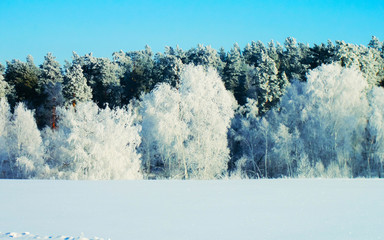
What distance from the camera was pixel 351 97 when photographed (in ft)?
110

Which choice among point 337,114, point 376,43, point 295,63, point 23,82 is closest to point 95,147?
point 337,114

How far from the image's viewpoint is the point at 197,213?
819cm

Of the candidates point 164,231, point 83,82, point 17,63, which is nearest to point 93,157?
point 83,82

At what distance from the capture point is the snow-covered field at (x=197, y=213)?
6.47m

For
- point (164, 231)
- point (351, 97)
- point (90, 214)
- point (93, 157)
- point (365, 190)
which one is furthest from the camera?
point (351, 97)

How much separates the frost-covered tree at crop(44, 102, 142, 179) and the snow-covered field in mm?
17989

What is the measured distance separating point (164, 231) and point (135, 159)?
83.7 ft

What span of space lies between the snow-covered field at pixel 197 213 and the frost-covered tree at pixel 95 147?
18.0 meters

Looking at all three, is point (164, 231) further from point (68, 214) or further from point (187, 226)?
point (68, 214)

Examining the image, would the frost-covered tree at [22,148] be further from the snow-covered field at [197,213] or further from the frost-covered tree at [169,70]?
the snow-covered field at [197,213]

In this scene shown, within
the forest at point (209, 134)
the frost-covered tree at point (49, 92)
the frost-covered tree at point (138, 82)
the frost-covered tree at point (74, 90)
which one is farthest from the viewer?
the frost-covered tree at point (138, 82)

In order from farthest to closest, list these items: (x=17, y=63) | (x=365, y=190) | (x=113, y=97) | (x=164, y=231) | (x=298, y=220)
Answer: (x=17, y=63)
(x=113, y=97)
(x=365, y=190)
(x=298, y=220)
(x=164, y=231)

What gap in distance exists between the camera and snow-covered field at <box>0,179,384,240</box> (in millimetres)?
6473

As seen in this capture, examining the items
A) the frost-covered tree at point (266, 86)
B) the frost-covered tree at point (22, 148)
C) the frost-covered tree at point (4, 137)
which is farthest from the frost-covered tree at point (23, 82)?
the frost-covered tree at point (266, 86)
